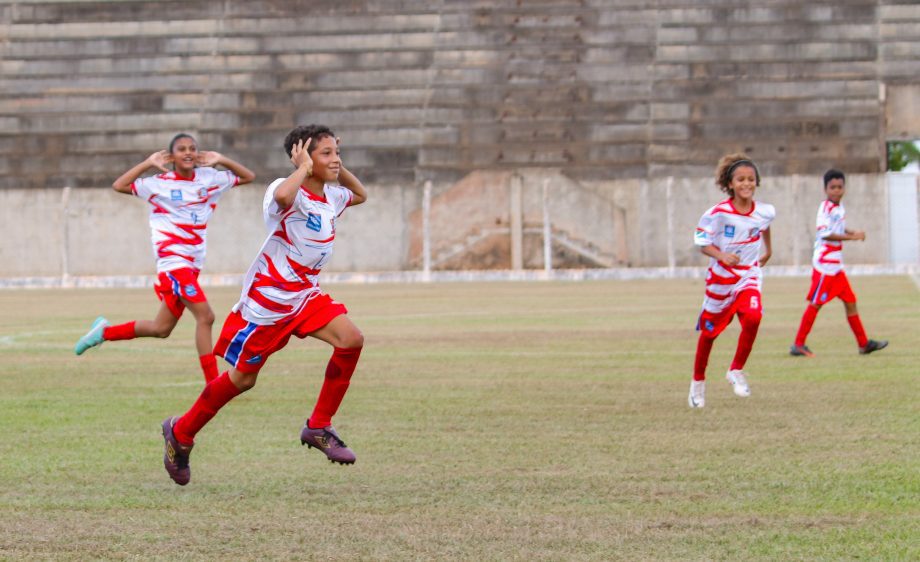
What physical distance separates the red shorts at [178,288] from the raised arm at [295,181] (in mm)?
4204

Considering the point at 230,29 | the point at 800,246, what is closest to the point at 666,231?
the point at 800,246

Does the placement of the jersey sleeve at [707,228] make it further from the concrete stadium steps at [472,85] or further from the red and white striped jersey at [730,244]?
the concrete stadium steps at [472,85]

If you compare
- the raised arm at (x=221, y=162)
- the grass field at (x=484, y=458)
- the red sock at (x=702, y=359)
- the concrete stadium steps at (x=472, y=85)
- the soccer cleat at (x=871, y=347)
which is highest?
the concrete stadium steps at (x=472, y=85)

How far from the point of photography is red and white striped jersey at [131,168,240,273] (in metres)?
11.7

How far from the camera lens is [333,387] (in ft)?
25.0

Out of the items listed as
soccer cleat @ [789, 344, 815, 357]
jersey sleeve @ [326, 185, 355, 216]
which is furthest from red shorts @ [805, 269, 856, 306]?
jersey sleeve @ [326, 185, 355, 216]

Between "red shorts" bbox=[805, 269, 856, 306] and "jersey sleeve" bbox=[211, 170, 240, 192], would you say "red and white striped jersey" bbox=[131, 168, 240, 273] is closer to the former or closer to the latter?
"jersey sleeve" bbox=[211, 170, 240, 192]

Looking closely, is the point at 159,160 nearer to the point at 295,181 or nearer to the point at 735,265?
the point at 295,181

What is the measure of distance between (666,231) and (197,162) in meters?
23.8

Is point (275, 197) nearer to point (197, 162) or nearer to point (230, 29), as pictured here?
point (197, 162)

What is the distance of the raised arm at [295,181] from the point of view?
727cm

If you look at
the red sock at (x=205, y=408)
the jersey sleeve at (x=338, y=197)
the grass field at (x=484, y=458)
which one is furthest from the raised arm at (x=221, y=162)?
the red sock at (x=205, y=408)

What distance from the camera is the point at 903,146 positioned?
70.1 m

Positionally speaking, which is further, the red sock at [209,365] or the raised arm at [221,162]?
the red sock at [209,365]
